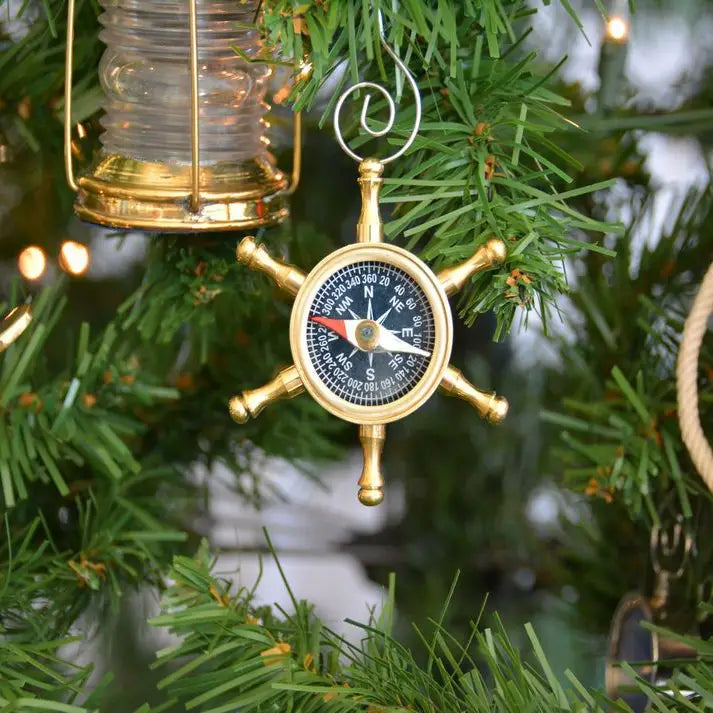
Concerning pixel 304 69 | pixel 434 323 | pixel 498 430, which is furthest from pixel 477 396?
pixel 498 430

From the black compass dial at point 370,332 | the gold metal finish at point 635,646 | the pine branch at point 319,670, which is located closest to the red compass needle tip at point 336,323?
the black compass dial at point 370,332

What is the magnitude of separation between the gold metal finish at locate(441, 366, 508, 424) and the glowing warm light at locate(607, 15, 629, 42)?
22 cm

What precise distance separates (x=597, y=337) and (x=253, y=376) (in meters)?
0.19

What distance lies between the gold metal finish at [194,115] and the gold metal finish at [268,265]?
3 cm

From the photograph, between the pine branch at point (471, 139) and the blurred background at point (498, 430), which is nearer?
the pine branch at point (471, 139)

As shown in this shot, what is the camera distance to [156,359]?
0.56 metres

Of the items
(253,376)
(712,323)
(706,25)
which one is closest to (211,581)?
(253,376)

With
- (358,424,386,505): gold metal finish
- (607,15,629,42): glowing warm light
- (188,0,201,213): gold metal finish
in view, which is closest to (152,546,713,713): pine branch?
(358,424,386,505): gold metal finish

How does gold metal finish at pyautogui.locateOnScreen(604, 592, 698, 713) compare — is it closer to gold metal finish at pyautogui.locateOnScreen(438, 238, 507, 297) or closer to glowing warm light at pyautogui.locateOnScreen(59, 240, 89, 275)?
gold metal finish at pyautogui.locateOnScreen(438, 238, 507, 297)

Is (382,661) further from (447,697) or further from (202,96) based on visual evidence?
(202,96)

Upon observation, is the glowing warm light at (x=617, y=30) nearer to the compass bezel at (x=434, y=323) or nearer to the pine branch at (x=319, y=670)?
the compass bezel at (x=434, y=323)

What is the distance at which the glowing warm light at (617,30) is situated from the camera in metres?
0.51

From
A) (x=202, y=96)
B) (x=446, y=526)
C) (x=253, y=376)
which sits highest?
(x=202, y=96)

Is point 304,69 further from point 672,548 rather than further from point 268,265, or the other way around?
point 672,548
